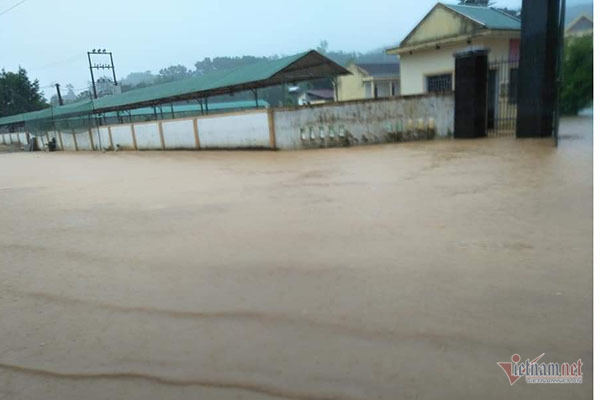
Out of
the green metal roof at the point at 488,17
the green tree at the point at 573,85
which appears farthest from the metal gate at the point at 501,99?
the green metal roof at the point at 488,17

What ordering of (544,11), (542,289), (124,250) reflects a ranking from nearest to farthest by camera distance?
(542,289), (124,250), (544,11)

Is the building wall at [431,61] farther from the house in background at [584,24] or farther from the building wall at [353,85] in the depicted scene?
the building wall at [353,85]

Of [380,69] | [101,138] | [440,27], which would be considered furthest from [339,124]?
[101,138]

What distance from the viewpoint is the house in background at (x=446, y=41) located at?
14.7 meters

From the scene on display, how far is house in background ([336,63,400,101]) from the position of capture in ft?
87.5

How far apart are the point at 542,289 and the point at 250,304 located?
1.75m

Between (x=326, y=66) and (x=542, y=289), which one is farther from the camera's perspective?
(x=326, y=66)

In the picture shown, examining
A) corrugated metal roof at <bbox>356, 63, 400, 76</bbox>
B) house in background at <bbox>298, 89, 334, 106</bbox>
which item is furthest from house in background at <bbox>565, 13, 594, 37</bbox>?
house in background at <bbox>298, 89, 334, 106</bbox>

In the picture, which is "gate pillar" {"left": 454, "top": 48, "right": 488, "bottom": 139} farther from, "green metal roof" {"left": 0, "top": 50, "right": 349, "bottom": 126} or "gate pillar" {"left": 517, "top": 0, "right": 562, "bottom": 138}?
"green metal roof" {"left": 0, "top": 50, "right": 349, "bottom": 126}

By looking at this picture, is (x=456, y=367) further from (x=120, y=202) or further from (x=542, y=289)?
(x=120, y=202)

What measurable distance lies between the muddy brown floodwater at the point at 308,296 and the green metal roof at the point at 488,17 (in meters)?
12.2

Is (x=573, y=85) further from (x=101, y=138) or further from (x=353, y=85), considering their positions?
(x=101, y=138)

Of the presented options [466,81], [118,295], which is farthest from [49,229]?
[466,81]

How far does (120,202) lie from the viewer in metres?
6.23
